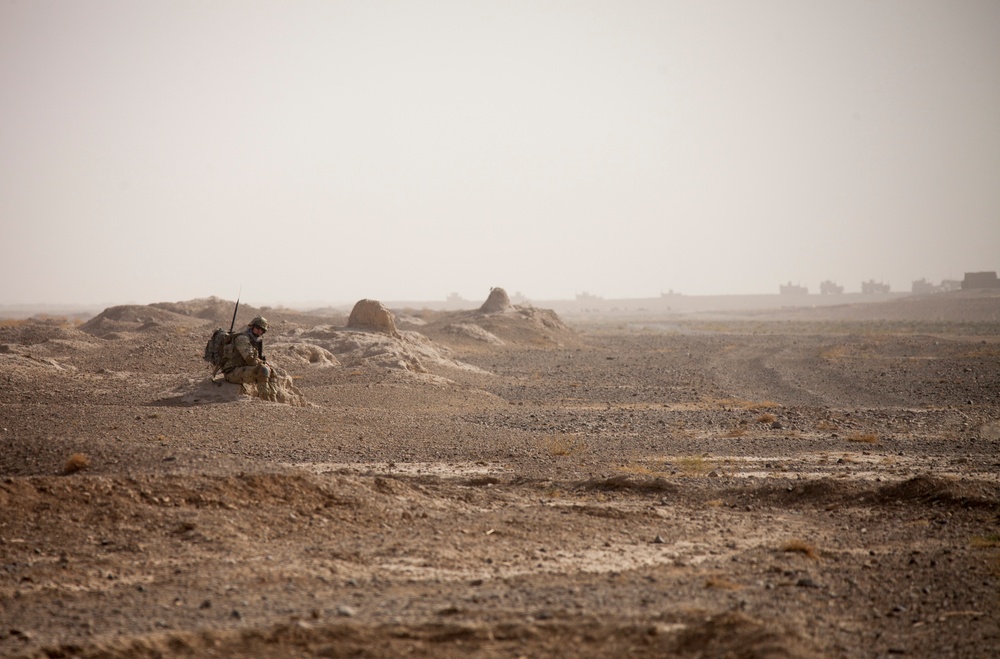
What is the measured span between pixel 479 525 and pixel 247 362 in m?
10.4

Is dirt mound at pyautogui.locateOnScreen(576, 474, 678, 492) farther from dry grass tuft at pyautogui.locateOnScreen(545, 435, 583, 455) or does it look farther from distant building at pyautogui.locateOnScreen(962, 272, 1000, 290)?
distant building at pyautogui.locateOnScreen(962, 272, 1000, 290)

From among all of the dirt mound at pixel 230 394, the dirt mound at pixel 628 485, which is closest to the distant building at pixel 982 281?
the dirt mound at pixel 230 394

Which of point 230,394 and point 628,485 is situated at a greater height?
point 230,394

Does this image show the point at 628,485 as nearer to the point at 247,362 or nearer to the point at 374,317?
the point at 247,362

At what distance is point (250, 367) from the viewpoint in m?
19.4

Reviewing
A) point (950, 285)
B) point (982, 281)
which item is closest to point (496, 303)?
point (982, 281)

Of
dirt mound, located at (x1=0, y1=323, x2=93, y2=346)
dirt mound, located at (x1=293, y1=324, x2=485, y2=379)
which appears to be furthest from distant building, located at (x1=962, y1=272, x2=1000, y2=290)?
dirt mound, located at (x1=0, y1=323, x2=93, y2=346)

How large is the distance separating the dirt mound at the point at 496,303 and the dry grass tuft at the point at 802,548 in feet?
162

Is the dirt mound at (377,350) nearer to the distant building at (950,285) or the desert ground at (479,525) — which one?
the desert ground at (479,525)

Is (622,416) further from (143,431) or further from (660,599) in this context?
(660,599)

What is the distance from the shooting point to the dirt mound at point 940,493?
462 inches

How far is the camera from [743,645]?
674 cm

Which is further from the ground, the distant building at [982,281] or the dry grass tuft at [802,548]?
the distant building at [982,281]

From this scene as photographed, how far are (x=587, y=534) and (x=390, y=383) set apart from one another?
1602 cm
